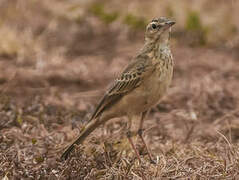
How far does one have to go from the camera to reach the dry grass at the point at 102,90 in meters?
5.49

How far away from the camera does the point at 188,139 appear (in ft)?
→ 22.8

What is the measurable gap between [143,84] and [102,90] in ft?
8.97

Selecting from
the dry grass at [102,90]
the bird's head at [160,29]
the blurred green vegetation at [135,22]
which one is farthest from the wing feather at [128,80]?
the blurred green vegetation at [135,22]

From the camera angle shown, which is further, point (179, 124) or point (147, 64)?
point (179, 124)

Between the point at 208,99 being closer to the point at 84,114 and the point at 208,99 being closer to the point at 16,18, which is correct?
the point at 84,114

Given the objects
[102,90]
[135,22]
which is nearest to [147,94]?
[102,90]

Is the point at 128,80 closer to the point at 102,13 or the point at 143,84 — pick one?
the point at 143,84

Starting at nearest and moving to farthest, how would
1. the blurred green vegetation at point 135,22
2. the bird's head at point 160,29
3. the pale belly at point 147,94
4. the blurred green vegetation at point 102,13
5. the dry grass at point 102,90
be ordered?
1. the dry grass at point 102,90
2. the pale belly at point 147,94
3. the bird's head at point 160,29
4. the blurred green vegetation at point 135,22
5. the blurred green vegetation at point 102,13

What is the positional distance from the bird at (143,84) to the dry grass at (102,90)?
1.14ft

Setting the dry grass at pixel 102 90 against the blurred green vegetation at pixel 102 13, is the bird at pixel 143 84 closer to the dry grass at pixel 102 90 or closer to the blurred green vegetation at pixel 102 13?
the dry grass at pixel 102 90

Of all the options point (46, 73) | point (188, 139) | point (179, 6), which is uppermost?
point (179, 6)

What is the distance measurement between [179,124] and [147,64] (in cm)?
206

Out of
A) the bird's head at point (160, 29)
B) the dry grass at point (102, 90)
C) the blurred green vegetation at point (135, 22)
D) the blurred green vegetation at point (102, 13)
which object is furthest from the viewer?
the blurred green vegetation at point (102, 13)

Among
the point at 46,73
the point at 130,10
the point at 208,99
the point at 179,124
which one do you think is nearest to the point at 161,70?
the point at 179,124
